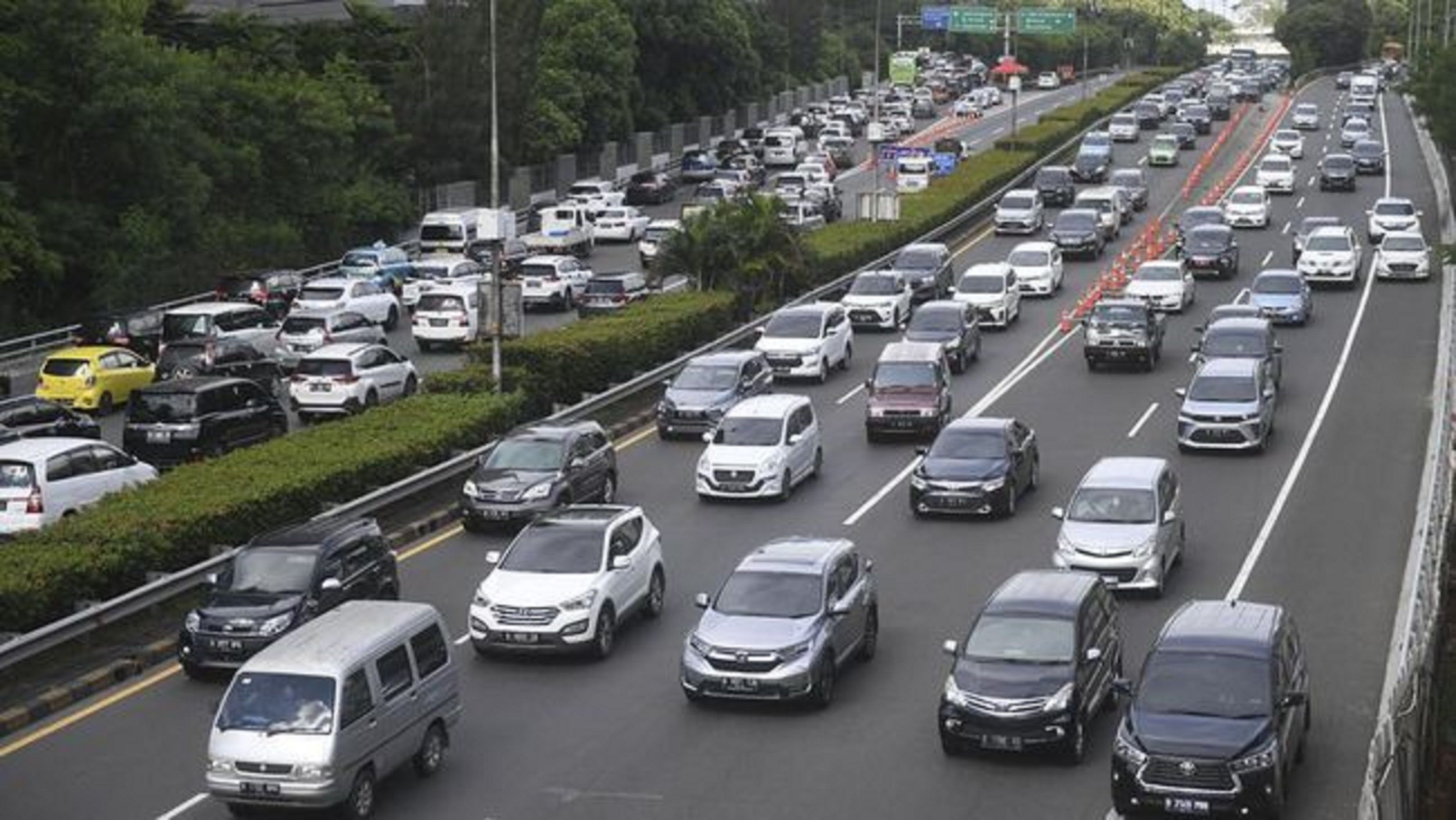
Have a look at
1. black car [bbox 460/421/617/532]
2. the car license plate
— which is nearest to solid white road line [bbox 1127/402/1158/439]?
black car [bbox 460/421/617/532]

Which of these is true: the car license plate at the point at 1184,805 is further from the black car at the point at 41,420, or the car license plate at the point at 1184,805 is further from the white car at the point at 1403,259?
the white car at the point at 1403,259

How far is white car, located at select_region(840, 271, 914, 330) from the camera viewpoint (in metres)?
53.6

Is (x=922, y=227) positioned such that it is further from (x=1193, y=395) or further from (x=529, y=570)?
(x=529, y=570)

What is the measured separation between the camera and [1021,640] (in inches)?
889

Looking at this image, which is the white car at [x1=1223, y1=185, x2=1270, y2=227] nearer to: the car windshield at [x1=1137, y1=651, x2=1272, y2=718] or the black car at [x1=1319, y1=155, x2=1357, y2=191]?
the black car at [x1=1319, y1=155, x2=1357, y2=191]

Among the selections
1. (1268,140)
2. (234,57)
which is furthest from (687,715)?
(1268,140)

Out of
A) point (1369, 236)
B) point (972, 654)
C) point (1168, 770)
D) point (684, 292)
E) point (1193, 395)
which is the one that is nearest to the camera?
point (1168, 770)

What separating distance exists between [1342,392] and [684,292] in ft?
55.5

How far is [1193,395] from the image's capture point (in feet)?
127

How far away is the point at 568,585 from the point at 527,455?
792 cm

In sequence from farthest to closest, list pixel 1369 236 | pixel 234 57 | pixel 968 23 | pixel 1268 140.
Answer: pixel 968 23 < pixel 1268 140 < pixel 234 57 < pixel 1369 236

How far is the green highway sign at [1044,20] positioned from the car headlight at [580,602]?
114 meters

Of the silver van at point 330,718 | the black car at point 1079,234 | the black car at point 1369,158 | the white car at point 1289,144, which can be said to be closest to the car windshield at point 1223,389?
the silver van at point 330,718

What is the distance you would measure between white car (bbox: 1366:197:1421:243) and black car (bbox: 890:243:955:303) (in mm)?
15696
